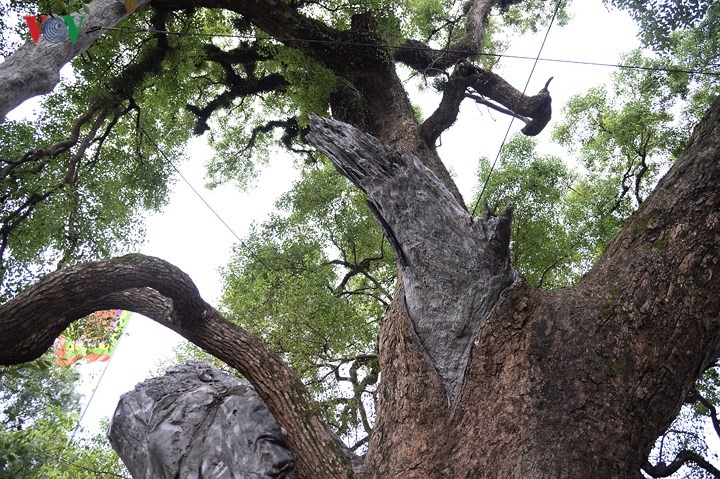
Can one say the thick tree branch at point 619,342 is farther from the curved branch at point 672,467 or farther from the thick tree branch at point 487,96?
the thick tree branch at point 487,96

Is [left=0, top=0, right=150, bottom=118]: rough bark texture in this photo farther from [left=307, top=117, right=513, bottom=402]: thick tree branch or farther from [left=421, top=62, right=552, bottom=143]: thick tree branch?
[left=421, top=62, right=552, bottom=143]: thick tree branch

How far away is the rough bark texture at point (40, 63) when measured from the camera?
12.4ft

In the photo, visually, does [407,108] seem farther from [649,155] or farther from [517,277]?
[649,155]

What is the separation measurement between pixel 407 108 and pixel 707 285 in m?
3.94

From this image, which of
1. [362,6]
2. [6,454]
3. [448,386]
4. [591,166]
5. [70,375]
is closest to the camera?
[448,386]

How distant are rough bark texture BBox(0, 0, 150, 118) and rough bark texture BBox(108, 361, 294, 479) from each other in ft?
8.71

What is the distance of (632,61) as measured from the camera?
8773 mm

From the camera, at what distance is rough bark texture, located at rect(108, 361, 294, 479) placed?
4145mm

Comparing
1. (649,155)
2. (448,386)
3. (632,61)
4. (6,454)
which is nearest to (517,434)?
(448,386)

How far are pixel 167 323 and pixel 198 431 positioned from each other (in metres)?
0.97

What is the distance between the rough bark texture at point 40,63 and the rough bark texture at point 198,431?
2.66m

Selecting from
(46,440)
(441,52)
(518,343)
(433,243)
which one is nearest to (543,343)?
(518,343)

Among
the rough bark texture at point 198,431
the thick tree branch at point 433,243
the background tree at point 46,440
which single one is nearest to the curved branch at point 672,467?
the thick tree branch at point 433,243

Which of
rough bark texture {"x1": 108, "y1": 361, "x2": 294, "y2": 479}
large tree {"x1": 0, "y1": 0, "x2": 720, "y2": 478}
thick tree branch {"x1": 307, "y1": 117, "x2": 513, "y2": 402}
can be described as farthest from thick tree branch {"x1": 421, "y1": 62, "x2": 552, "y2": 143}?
rough bark texture {"x1": 108, "y1": 361, "x2": 294, "y2": 479}
